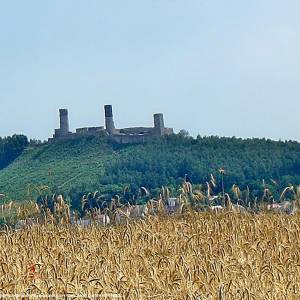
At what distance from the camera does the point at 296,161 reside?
8494cm

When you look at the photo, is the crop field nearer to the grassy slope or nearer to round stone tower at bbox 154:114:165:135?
the grassy slope

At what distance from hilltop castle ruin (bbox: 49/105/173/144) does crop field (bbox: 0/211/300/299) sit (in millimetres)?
105848

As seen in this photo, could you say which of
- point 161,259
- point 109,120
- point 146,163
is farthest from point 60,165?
point 161,259

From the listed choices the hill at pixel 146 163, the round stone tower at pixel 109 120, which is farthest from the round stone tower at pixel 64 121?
the round stone tower at pixel 109 120

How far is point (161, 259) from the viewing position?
261 inches

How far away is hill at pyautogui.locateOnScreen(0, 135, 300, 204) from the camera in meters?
85.3

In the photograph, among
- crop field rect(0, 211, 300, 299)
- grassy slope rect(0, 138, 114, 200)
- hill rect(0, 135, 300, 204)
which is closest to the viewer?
crop field rect(0, 211, 300, 299)

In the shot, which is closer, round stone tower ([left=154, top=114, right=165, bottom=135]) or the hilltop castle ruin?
the hilltop castle ruin

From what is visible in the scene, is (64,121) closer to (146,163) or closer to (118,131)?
(118,131)

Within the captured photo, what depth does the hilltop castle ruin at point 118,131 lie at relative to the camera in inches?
4634

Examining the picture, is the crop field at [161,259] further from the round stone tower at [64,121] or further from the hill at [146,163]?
the round stone tower at [64,121]

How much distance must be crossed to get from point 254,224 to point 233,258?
6.65 feet

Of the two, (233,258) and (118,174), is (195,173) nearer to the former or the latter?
(118,174)

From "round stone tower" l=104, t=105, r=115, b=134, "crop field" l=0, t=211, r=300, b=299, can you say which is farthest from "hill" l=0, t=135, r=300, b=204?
"crop field" l=0, t=211, r=300, b=299
